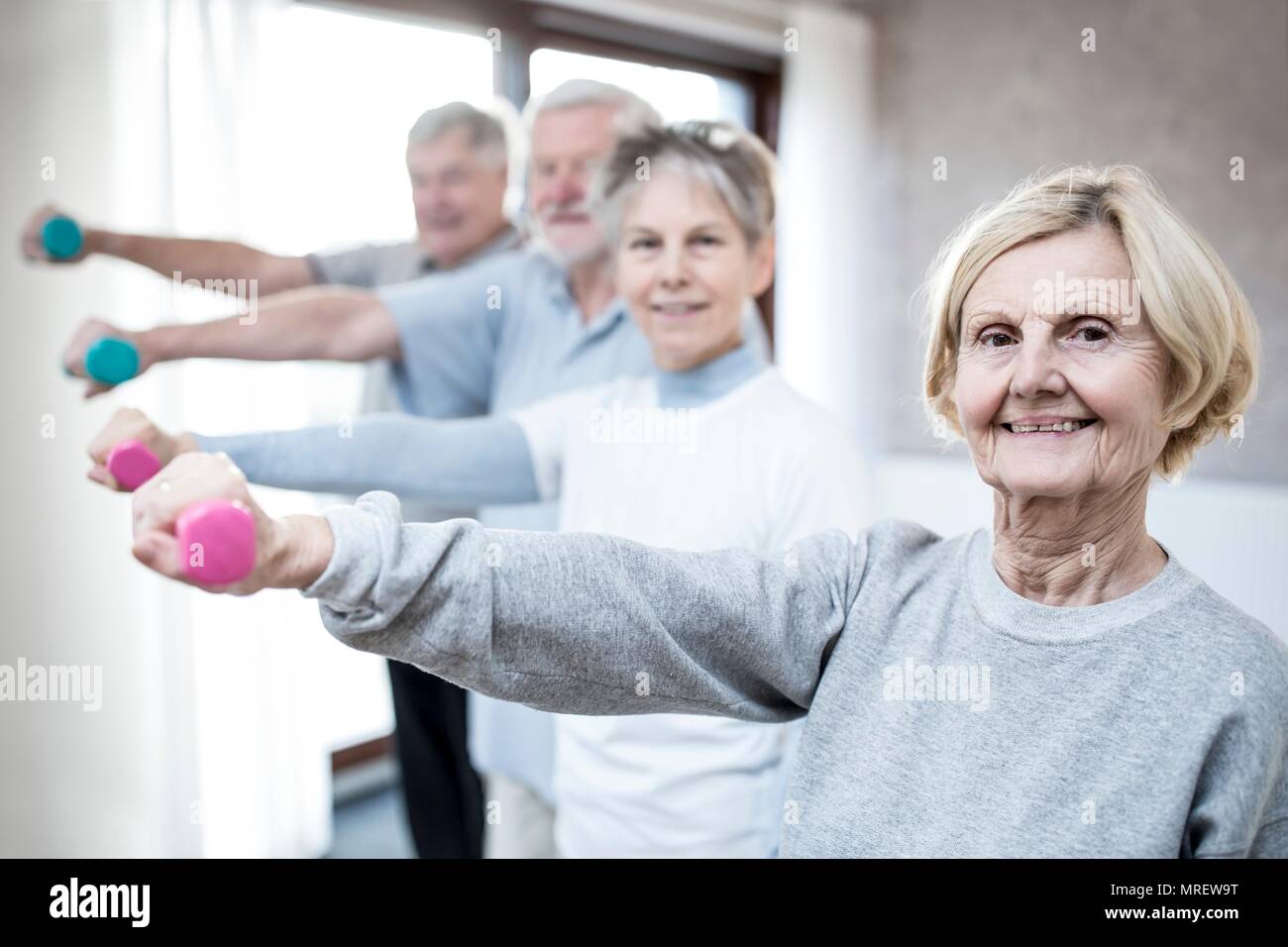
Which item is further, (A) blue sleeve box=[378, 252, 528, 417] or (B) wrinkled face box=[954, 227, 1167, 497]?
(A) blue sleeve box=[378, 252, 528, 417]

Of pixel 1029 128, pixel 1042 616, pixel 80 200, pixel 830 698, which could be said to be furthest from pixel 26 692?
pixel 1029 128

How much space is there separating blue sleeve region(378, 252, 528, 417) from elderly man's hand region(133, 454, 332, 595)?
580mm

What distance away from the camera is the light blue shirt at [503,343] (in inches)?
41.7

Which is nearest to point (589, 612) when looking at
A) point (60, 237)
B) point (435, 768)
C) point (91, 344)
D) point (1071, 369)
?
point (1071, 369)

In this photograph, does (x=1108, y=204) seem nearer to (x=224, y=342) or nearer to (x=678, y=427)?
(x=678, y=427)

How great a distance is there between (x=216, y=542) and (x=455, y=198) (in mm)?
784

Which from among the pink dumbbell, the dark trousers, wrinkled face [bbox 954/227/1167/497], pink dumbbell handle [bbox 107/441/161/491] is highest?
wrinkled face [bbox 954/227/1167/497]

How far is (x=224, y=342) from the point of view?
96 centimetres

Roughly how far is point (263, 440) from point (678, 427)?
38 centimetres

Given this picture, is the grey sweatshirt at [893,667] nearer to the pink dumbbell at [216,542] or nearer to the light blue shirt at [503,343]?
the pink dumbbell at [216,542]

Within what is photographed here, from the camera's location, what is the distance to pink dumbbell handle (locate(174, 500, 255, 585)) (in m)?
0.47

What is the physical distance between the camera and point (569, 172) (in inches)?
42.8

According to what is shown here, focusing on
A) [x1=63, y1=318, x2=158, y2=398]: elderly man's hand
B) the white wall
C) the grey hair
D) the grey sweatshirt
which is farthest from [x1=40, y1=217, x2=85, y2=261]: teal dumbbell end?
the grey sweatshirt

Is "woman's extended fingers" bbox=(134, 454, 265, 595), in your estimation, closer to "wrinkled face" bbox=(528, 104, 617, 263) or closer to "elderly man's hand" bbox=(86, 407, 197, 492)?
"elderly man's hand" bbox=(86, 407, 197, 492)
